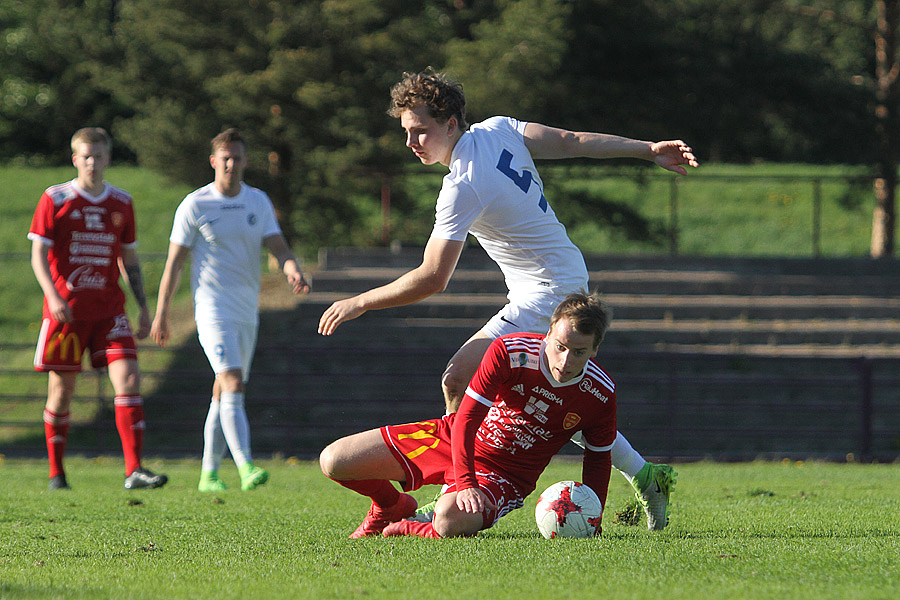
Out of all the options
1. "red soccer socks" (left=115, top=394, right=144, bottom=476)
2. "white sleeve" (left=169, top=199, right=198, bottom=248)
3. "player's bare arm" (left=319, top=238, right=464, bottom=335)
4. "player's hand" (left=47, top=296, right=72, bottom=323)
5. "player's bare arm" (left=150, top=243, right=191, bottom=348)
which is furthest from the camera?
"white sleeve" (left=169, top=199, right=198, bottom=248)

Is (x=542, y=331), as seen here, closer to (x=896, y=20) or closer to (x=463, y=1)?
(x=463, y=1)

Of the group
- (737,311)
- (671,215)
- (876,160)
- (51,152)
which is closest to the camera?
(737,311)

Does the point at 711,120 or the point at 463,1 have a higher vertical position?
the point at 463,1

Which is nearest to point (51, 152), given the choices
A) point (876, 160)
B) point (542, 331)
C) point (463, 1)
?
point (463, 1)

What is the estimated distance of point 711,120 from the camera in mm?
22250

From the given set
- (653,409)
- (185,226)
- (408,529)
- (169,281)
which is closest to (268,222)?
(185,226)

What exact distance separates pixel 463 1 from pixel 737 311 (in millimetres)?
10809

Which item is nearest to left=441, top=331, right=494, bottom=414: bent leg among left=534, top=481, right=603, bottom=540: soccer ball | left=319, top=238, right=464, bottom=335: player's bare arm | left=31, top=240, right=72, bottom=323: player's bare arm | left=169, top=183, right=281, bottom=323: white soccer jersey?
left=319, top=238, right=464, bottom=335: player's bare arm

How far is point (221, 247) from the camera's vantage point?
771cm

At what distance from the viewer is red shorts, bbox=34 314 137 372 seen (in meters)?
7.41

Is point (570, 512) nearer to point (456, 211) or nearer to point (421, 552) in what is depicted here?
point (421, 552)

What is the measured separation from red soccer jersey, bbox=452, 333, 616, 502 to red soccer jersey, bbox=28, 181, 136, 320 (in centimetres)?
383

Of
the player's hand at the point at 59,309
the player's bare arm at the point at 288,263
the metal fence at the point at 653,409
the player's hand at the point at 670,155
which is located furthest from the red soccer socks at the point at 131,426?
the metal fence at the point at 653,409

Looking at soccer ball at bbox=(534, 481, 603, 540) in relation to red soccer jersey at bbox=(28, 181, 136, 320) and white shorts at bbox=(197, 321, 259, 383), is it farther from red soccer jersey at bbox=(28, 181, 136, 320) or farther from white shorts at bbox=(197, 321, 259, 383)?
red soccer jersey at bbox=(28, 181, 136, 320)
